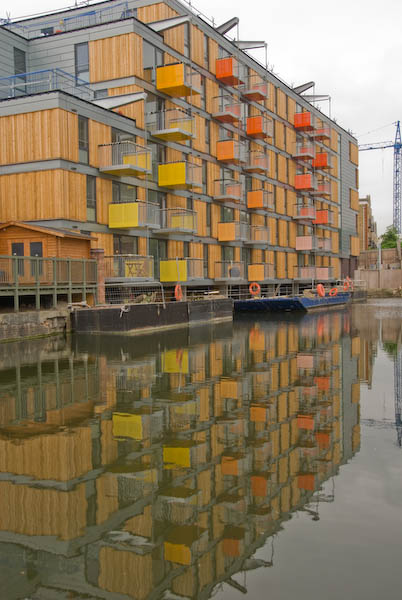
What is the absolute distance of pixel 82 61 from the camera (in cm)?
3391

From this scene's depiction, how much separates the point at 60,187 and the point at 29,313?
7.76m

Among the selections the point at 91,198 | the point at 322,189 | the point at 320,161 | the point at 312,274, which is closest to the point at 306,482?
the point at 91,198

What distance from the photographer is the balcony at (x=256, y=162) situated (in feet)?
147

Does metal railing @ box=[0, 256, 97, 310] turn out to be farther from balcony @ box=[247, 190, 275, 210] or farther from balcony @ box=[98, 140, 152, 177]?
balcony @ box=[247, 190, 275, 210]

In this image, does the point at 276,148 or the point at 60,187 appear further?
the point at 276,148

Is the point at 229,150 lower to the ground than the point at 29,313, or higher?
higher

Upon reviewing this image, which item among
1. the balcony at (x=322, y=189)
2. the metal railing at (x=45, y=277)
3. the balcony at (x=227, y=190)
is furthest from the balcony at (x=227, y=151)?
the balcony at (x=322, y=189)

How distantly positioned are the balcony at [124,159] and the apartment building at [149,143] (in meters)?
0.06

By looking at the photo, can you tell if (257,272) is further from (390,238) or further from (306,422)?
(390,238)

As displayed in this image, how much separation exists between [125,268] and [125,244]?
8.75ft

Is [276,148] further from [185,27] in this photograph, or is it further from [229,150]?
[185,27]

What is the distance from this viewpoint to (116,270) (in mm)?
29125

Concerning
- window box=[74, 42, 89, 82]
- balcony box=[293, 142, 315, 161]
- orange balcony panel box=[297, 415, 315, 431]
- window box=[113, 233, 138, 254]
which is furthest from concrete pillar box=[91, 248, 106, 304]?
balcony box=[293, 142, 315, 161]

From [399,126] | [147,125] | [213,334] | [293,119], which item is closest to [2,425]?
[213,334]
